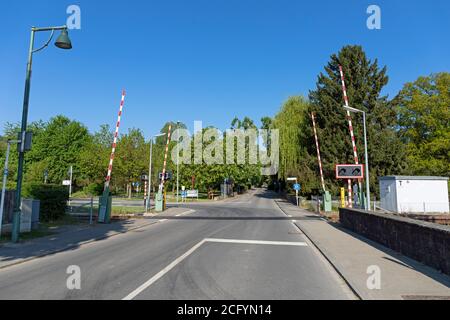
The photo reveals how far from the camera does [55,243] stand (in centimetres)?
1130

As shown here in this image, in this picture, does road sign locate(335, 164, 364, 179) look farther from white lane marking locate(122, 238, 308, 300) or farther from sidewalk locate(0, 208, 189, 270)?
sidewalk locate(0, 208, 189, 270)

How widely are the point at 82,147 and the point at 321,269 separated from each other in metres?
66.6

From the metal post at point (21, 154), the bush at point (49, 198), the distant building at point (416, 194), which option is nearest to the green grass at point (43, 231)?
the bush at point (49, 198)

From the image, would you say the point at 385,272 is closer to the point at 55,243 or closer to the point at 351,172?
the point at 55,243

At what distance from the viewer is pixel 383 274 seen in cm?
705

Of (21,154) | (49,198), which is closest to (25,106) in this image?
(21,154)

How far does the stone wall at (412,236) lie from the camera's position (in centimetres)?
711

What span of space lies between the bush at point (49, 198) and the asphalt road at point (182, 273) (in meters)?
7.46

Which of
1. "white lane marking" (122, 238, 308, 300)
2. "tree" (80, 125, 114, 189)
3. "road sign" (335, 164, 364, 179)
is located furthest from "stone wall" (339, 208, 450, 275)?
"tree" (80, 125, 114, 189)

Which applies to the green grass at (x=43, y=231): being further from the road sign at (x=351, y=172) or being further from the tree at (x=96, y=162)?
the tree at (x=96, y=162)

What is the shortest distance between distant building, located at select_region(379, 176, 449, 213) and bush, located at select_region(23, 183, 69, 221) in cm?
2157

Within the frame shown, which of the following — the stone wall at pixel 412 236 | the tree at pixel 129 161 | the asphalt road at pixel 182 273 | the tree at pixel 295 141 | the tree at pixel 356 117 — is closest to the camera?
the asphalt road at pixel 182 273

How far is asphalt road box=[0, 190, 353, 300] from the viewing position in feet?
19.1
